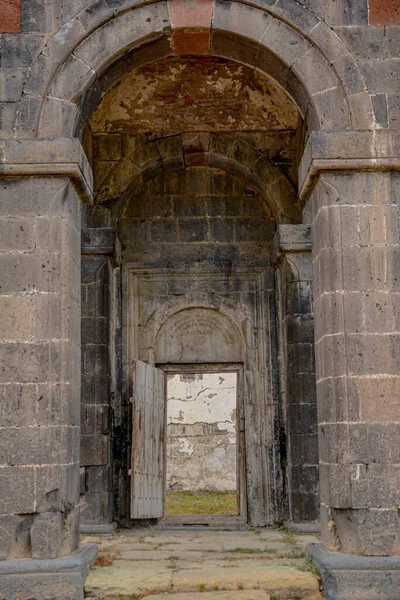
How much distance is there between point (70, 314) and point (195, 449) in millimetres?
9655

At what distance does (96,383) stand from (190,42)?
154 inches

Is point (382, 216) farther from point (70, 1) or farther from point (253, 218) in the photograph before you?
point (253, 218)

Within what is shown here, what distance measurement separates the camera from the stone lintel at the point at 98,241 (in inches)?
328

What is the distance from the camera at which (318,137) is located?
5.57 meters

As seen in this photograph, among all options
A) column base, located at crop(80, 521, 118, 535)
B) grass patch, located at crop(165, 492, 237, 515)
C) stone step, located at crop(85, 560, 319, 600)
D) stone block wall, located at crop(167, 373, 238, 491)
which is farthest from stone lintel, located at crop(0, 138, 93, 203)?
stone block wall, located at crop(167, 373, 238, 491)

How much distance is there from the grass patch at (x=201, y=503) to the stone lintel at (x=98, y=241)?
455cm

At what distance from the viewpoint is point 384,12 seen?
5.77 m

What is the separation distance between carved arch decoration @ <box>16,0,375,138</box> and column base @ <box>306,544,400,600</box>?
10.4 feet

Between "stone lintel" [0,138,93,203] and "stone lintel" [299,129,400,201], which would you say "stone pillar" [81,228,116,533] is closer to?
"stone lintel" [0,138,93,203]

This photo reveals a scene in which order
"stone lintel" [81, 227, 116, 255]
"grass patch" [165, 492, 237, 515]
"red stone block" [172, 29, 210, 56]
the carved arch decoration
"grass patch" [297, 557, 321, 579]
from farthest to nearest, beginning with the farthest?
"grass patch" [165, 492, 237, 515] < "stone lintel" [81, 227, 116, 255] < "red stone block" [172, 29, 210, 56] < the carved arch decoration < "grass patch" [297, 557, 321, 579]

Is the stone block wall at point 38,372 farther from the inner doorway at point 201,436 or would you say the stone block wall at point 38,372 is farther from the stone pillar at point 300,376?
the inner doorway at point 201,436

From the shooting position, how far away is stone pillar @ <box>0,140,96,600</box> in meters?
5.11

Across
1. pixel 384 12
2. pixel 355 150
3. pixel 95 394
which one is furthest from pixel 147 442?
pixel 384 12

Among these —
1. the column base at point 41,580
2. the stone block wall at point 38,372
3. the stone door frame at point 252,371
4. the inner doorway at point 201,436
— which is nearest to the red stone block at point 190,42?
the stone block wall at point 38,372
